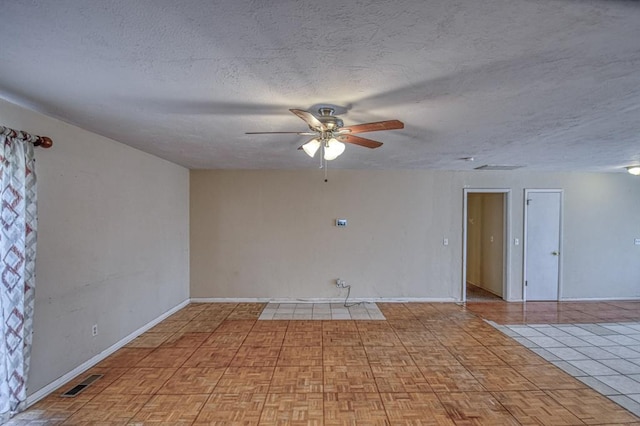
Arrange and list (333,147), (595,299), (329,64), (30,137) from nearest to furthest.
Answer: (329,64) → (30,137) → (333,147) → (595,299)

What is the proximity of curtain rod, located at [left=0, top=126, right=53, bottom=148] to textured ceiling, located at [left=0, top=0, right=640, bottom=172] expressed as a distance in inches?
8.9

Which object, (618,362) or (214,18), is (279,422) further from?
(618,362)

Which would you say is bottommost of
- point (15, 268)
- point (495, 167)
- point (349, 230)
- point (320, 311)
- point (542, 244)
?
point (320, 311)

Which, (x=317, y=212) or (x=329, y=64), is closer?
(x=329, y=64)

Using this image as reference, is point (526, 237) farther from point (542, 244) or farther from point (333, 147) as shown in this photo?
point (333, 147)

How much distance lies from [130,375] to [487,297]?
5.57 m

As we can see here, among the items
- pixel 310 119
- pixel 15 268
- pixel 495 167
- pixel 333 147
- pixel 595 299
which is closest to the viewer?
pixel 310 119

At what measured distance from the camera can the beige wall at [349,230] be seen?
5.30 metres

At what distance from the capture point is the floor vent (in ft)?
8.42

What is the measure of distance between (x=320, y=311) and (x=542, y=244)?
4.08m

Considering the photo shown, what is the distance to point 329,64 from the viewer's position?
5.41 ft

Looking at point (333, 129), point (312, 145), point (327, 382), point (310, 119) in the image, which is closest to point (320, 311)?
point (327, 382)

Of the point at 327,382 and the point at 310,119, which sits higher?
the point at 310,119

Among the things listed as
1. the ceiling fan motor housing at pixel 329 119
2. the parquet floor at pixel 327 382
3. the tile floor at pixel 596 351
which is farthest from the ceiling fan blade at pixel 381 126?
the tile floor at pixel 596 351
